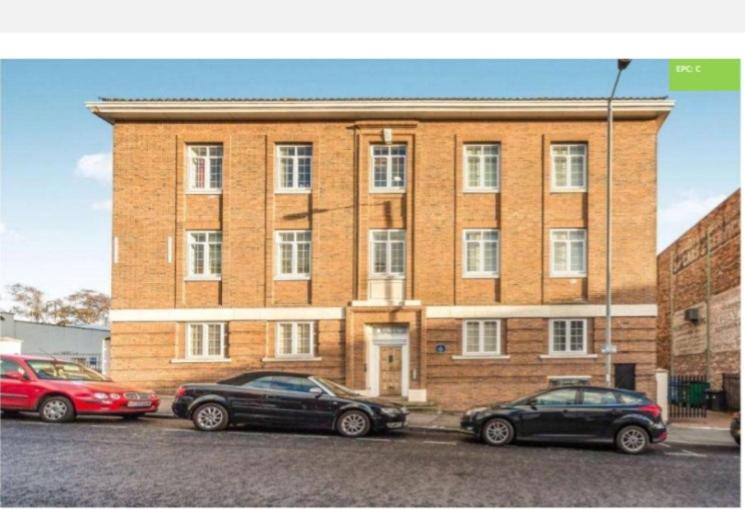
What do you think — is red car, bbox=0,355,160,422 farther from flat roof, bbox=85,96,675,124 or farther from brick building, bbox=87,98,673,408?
flat roof, bbox=85,96,675,124

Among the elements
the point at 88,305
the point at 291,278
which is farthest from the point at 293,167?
the point at 88,305

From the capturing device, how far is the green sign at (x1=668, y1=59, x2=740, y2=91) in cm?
1045

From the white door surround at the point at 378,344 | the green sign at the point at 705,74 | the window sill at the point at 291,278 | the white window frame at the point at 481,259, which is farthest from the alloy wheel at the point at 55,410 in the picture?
the green sign at the point at 705,74

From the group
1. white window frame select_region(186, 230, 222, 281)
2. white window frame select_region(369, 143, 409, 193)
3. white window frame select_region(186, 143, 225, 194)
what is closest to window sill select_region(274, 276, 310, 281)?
white window frame select_region(186, 230, 222, 281)

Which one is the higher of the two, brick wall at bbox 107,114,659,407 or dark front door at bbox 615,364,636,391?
brick wall at bbox 107,114,659,407

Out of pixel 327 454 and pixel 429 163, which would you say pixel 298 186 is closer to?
pixel 429 163

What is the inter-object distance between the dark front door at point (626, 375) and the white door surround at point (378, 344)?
6404 mm

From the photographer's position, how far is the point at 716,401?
84.5 ft

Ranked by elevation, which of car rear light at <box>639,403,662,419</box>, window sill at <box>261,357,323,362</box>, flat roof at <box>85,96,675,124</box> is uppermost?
flat roof at <box>85,96,675,124</box>

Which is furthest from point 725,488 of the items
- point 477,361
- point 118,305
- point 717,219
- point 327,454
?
point 118,305

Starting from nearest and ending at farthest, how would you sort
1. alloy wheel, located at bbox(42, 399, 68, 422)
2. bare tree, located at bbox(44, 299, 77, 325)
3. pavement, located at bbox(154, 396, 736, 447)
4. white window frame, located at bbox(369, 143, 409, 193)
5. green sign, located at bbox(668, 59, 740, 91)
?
green sign, located at bbox(668, 59, 740, 91) < alloy wheel, located at bbox(42, 399, 68, 422) < pavement, located at bbox(154, 396, 736, 447) < white window frame, located at bbox(369, 143, 409, 193) < bare tree, located at bbox(44, 299, 77, 325)

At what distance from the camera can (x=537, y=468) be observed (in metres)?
13.5

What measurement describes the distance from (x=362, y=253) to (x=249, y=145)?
16.1 ft

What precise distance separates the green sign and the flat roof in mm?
14188
